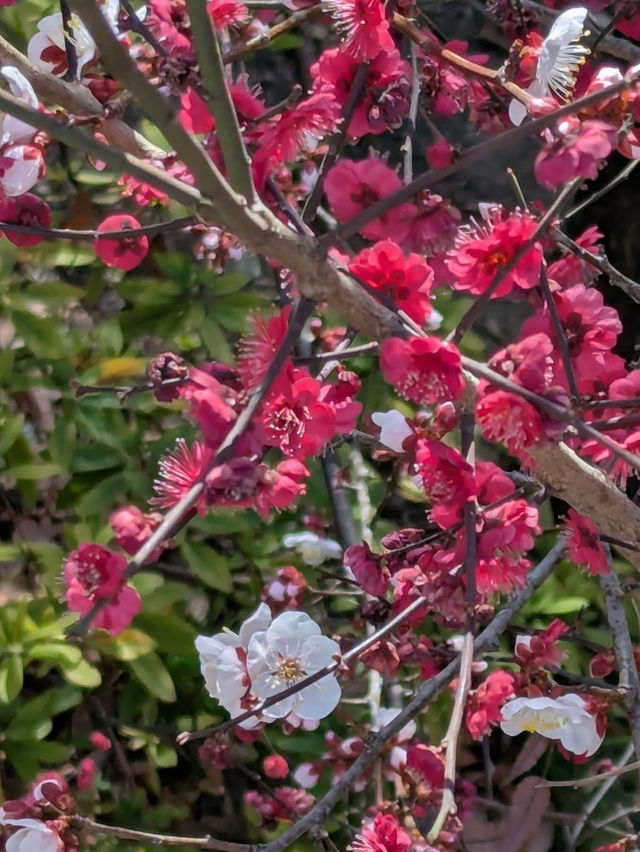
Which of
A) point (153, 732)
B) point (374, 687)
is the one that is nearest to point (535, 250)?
point (374, 687)

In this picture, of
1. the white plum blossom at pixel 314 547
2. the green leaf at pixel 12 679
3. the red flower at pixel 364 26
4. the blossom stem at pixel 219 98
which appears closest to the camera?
the blossom stem at pixel 219 98

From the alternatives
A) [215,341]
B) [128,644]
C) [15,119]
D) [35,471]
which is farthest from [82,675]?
[15,119]

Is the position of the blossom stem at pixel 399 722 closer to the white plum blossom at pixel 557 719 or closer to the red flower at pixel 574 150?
the white plum blossom at pixel 557 719

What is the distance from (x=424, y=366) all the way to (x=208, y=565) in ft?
3.46

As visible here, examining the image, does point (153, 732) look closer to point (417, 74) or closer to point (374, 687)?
point (374, 687)

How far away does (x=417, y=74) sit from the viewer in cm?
94

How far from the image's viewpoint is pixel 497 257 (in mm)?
659

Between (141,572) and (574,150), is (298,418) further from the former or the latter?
(141,572)

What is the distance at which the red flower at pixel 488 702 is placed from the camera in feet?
2.96

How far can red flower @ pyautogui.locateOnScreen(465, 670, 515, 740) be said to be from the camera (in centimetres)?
90

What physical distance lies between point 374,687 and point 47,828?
0.68 m

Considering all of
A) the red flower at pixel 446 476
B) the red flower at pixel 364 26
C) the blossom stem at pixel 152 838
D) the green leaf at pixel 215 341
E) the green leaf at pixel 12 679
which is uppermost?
the red flower at pixel 364 26

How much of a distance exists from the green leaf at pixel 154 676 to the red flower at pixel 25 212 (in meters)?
0.95

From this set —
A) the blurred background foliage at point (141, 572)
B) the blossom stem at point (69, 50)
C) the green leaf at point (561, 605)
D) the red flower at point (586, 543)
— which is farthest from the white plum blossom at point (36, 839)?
the green leaf at point (561, 605)
